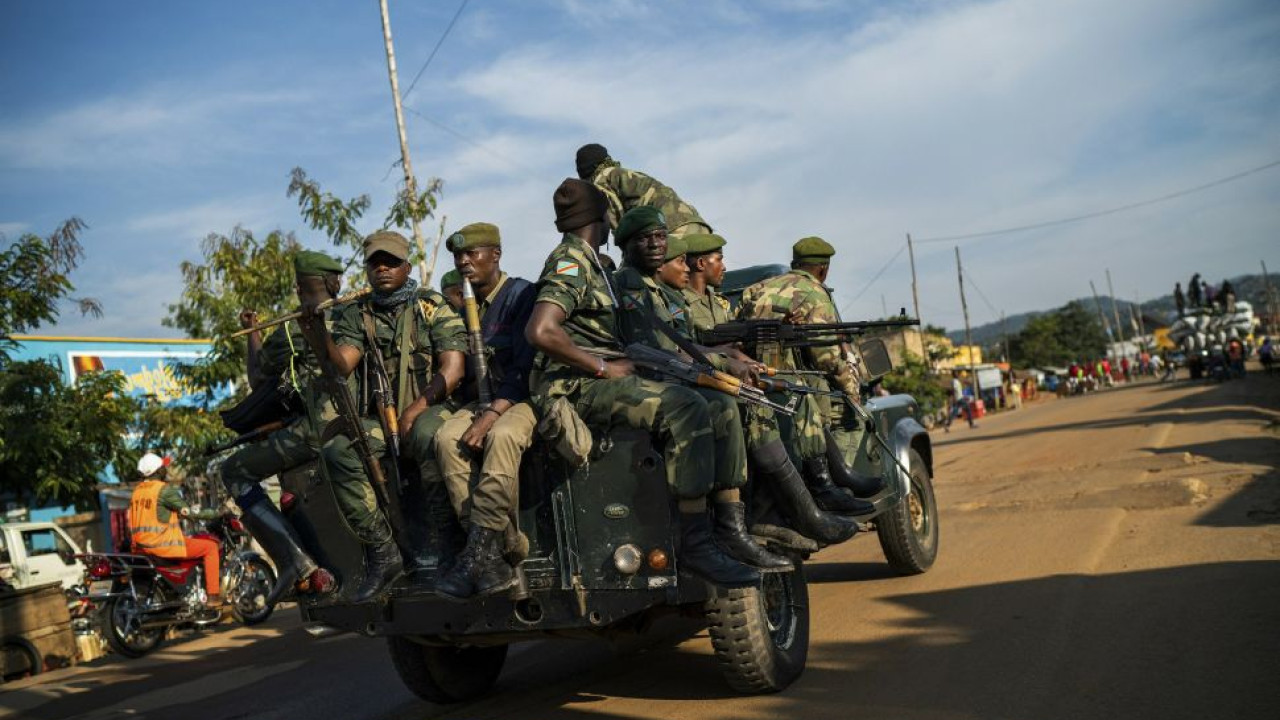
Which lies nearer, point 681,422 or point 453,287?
point 681,422

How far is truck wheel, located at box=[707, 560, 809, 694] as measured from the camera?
4465mm

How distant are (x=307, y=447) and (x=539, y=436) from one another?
1366mm

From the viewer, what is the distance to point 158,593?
35.8 feet

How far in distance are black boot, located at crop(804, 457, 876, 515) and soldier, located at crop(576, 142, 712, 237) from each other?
6.69 feet

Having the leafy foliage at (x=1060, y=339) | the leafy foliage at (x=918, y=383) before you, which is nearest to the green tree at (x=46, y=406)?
the leafy foliage at (x=918, y=383)

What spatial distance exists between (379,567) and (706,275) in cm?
279

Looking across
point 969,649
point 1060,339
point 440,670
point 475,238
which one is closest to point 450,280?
point 475,238

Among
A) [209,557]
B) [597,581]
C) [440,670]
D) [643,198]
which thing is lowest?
[440,670]

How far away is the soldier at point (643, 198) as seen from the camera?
7.25m

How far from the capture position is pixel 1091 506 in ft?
31.0

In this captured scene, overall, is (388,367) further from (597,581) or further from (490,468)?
(597,581)

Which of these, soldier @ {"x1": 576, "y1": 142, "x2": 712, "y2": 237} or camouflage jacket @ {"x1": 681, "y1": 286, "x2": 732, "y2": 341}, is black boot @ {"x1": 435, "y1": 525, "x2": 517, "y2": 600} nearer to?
camouflage jacket @ {"x1": 681, "y1": 286, "x2": 732, "y2": 341}

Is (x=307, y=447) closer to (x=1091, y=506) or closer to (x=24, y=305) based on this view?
(x=1091, y=506)

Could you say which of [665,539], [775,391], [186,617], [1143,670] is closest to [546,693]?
[665,539]
